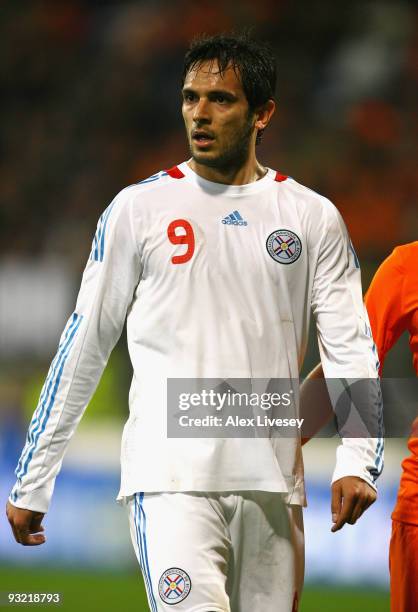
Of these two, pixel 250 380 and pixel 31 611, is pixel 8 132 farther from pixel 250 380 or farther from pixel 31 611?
pixel 250 380

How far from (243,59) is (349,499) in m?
1.29

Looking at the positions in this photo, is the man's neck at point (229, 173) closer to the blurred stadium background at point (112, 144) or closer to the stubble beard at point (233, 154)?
the stubble beard at point (233, 154)

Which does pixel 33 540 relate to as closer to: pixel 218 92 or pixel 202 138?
pixel 202 138

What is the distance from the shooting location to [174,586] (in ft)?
9.53

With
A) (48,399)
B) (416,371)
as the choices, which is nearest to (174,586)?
(48,399)

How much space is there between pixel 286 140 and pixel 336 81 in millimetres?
808

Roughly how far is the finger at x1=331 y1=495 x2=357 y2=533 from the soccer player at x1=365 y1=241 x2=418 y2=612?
519 mm

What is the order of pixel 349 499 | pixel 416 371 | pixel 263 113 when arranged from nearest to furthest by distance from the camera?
pixel 349 499, pixel 263 113, pixel 416 371

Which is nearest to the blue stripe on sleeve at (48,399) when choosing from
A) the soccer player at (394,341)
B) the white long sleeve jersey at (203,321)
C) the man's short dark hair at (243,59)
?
the white long sleeve jersey at (203,321)

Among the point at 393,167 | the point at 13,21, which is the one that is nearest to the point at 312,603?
the point at 393,167

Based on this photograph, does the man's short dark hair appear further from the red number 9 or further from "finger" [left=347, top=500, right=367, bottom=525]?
"finger" [left=347, top=500, right=367, bottom=525]

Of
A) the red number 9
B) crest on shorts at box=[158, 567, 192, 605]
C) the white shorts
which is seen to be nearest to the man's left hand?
the white shorts

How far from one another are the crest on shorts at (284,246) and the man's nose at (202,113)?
14.9 inches

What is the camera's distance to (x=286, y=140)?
1093cm
